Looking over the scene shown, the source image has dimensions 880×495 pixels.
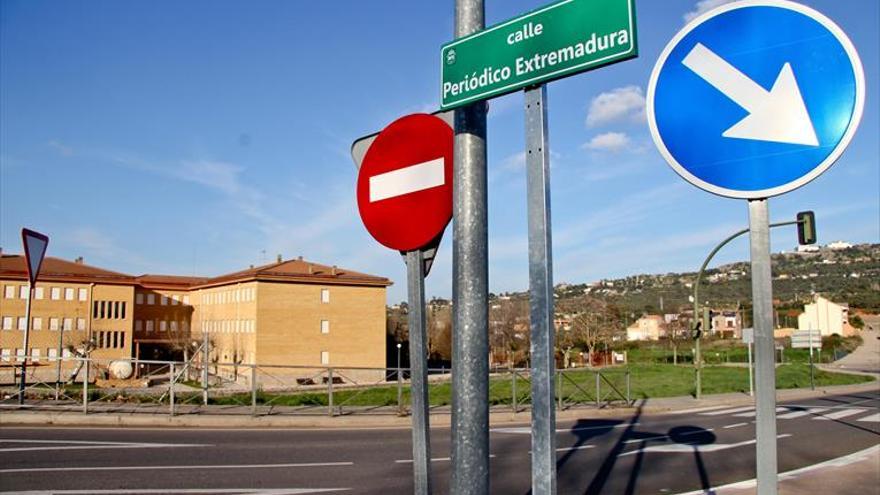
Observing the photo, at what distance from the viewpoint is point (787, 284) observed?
117938 mm

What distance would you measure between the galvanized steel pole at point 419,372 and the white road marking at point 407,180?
0.29 m

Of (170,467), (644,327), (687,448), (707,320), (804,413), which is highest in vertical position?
(707,320)

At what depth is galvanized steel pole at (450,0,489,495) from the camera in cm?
256

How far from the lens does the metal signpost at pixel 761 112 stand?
2.10 metres

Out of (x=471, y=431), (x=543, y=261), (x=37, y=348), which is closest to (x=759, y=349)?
(x=543, y=261)

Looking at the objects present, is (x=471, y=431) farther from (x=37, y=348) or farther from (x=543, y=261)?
(x=37, y=348)

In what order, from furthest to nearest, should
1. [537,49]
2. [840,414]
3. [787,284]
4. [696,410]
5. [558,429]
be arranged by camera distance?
[787,284] → [696,410] → [840,414] → [558,429] → [537,49]

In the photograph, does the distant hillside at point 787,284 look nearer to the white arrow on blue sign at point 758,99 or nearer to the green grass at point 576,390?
the green grass at point 576,390

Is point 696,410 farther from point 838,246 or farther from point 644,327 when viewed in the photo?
point 838,246

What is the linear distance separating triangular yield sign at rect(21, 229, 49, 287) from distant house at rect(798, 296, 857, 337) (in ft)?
255

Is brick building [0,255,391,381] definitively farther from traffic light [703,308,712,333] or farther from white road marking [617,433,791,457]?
white road marking [617,433,791,457]

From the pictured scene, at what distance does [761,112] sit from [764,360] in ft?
2.62

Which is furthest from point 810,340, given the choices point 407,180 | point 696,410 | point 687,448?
point 407,180

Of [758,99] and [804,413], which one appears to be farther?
[804,413]
